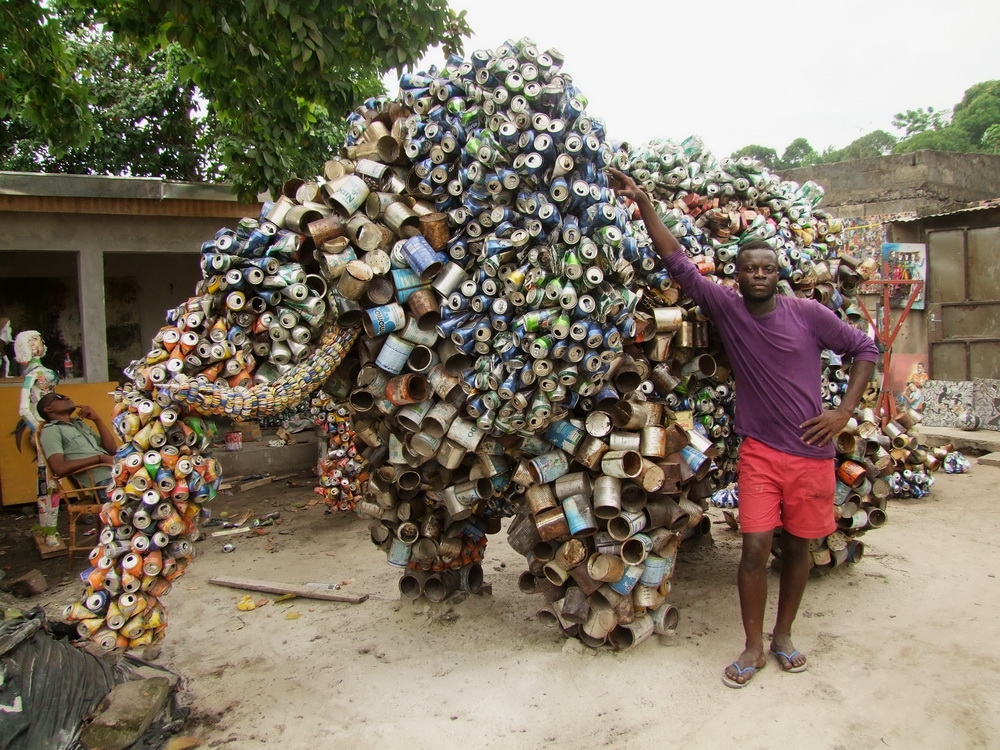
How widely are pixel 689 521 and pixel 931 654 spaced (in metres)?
1.38

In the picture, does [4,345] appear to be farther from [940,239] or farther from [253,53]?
[940,239]

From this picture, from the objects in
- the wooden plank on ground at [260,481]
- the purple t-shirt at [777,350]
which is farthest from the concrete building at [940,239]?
the wooden plank on ground at [260,481]

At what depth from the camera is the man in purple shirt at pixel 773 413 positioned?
3.46m


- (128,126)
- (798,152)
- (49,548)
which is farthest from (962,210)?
(798,152)

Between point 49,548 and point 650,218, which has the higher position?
point 650,218

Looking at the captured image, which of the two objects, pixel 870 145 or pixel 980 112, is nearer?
pixel 980 112

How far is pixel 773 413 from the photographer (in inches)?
138

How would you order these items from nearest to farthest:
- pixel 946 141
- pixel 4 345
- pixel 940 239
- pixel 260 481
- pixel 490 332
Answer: pixel 490 332 < pixel 260 481 < pixel 4 345 < pixel 940 239 < pixel 946 141

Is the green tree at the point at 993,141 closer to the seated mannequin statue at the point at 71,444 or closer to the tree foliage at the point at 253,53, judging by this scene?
the tree foliage at the point at 253,53

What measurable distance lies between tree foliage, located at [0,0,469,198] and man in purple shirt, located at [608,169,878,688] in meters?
2.91

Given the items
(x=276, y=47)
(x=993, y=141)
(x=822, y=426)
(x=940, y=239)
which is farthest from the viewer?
(x=993, y=141)

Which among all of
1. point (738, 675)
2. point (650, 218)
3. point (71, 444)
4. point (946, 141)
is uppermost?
point (946, 141)

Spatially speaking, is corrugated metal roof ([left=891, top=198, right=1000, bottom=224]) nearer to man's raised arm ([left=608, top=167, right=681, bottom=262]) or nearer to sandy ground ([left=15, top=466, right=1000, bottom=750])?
sandy ground ([left=15, top=466, right=1000, bottom=750])

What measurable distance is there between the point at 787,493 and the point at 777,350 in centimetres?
69
